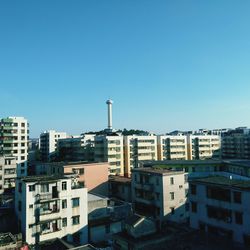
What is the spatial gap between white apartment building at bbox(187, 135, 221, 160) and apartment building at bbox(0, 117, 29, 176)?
6093 centimetres

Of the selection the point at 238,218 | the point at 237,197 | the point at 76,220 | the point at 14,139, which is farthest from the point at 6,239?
the point at 14,139

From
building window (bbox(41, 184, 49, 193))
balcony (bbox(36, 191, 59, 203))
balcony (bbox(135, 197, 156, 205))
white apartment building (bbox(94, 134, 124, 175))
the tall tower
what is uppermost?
the tall tower

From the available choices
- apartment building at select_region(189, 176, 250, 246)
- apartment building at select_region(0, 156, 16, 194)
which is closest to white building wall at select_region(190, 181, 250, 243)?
apartment building at select_region(189, 176, 250, 246)

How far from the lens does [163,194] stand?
162 feet

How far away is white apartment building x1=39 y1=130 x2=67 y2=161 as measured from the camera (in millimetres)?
129875

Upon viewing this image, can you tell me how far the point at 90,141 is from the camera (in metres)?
105

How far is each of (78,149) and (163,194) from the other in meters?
61.9

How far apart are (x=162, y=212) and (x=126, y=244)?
19744 millimetres

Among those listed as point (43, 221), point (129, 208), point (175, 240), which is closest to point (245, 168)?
point (129, 208)

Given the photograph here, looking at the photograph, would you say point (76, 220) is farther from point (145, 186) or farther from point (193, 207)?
point (193, 207)

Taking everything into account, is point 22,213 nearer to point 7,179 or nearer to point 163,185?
point 163,185

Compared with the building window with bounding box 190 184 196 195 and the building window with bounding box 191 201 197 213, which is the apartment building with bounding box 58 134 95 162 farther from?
the building window with bounding box 191 201 197 213

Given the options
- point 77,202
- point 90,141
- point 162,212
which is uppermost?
point 90,141

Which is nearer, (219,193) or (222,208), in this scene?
(222,208)
